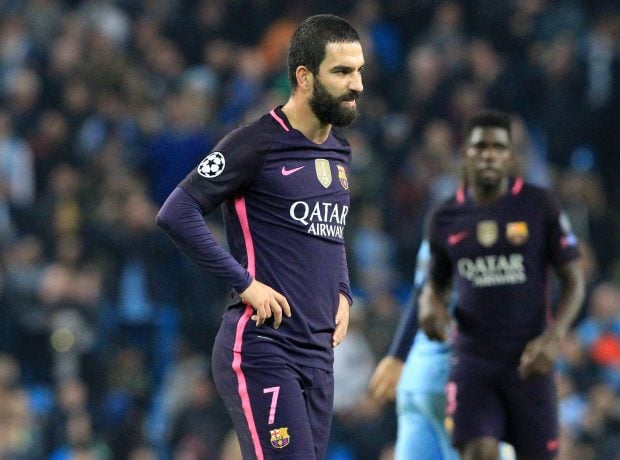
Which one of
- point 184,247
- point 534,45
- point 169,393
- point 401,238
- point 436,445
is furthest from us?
point 534,45

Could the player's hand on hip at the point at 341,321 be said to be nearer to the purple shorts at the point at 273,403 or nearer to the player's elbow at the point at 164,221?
the purple shorts at the point at 273,403

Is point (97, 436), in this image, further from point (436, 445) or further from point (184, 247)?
point (184, 247)

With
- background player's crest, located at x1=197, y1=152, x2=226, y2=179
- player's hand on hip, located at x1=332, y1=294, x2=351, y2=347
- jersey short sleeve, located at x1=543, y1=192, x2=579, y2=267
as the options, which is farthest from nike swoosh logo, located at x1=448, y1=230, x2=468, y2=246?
background player's crest, located at x1=197, y1=152, x2=226, y2=179

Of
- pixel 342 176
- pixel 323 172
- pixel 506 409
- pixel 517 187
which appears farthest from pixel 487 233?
pixel 323 172

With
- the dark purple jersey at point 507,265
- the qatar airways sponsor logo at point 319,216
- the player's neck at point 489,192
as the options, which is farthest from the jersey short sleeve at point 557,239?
the qatar airways sponsor logo at point 319,216

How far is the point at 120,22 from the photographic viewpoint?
1411cm

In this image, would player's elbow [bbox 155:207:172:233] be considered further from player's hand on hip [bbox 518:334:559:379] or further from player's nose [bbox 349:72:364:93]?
player's hand on hip [bbox 518:334:559:379]

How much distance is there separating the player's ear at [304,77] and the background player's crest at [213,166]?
16.1 inches

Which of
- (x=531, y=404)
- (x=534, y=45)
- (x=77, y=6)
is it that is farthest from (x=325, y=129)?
(x=77, y=6)

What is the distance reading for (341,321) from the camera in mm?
5375

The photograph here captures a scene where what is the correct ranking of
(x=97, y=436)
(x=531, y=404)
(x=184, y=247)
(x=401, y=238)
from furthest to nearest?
(x=401, y=238) → (x=97, y=436) → (x=531, y=404) → (x=184, y=247)

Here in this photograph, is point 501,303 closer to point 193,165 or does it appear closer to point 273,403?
point 273,403

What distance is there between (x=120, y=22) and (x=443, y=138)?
12.1 feet

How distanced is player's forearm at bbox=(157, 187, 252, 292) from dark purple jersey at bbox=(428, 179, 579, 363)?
2143 mm
